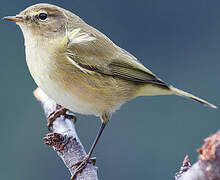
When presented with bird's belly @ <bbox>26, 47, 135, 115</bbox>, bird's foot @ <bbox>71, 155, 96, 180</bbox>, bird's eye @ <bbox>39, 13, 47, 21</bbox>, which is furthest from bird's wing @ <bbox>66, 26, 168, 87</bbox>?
bird's foot @ <bbox>71, 155, 96, 180</bbox>

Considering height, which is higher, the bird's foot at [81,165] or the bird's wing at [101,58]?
the bird's wing at [101,58]

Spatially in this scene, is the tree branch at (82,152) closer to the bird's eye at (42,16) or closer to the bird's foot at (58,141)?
the bird's foot at (58,141)

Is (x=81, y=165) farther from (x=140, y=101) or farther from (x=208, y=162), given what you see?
(x=140, y=101)

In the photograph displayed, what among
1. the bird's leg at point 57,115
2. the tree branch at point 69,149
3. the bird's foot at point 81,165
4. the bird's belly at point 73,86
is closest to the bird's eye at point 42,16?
the bird's belly at point 73,86

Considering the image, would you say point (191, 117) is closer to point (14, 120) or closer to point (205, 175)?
point (14, 120)

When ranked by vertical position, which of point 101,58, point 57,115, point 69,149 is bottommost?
point 69,149

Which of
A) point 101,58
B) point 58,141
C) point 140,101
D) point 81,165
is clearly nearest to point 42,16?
point 101,58

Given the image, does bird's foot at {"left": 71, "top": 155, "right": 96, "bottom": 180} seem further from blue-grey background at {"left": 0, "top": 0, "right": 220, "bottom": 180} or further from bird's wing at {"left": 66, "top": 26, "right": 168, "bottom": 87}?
blue-grey background at {"left": 0, "top": 0, "right": 220, "bottom": 180}
